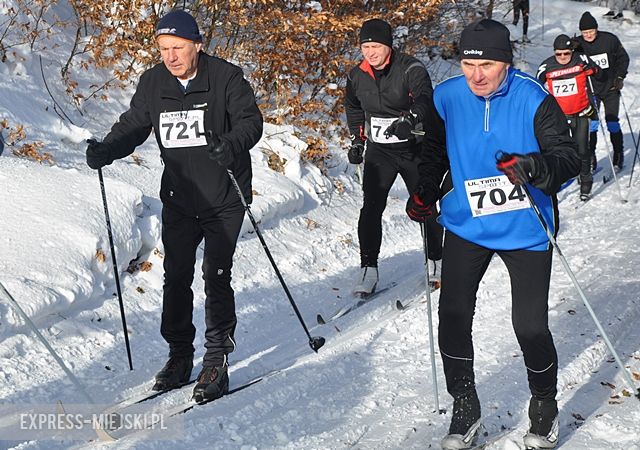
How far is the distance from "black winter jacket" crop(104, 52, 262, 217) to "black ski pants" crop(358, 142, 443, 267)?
214 centimetres

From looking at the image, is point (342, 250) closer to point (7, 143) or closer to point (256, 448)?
point (7, 143)

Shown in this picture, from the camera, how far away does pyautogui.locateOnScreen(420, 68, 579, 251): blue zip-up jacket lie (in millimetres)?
3811

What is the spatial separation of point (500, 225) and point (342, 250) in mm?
4760

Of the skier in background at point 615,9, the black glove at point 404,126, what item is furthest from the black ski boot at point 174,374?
the skier in background at point 615,9

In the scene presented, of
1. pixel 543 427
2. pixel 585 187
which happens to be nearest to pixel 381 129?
pixel 543 427

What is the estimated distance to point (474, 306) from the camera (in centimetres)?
419

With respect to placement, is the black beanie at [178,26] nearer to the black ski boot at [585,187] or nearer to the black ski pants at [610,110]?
the black ski boot at [585,187]

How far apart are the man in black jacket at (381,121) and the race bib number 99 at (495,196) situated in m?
2.30

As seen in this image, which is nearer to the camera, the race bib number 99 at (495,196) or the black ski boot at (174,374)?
the race bib number 99 at (495,196)

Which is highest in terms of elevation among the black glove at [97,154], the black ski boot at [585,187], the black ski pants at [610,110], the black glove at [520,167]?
the black glove at [520,167]

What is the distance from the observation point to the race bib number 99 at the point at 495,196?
3.98 meters

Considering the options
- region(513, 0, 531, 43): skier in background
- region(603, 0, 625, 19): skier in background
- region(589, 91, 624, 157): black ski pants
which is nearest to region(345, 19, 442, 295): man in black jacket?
region(589, 91, 624, 157): black ski pants

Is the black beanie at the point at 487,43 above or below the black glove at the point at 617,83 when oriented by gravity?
above

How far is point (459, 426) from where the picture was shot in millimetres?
4258
